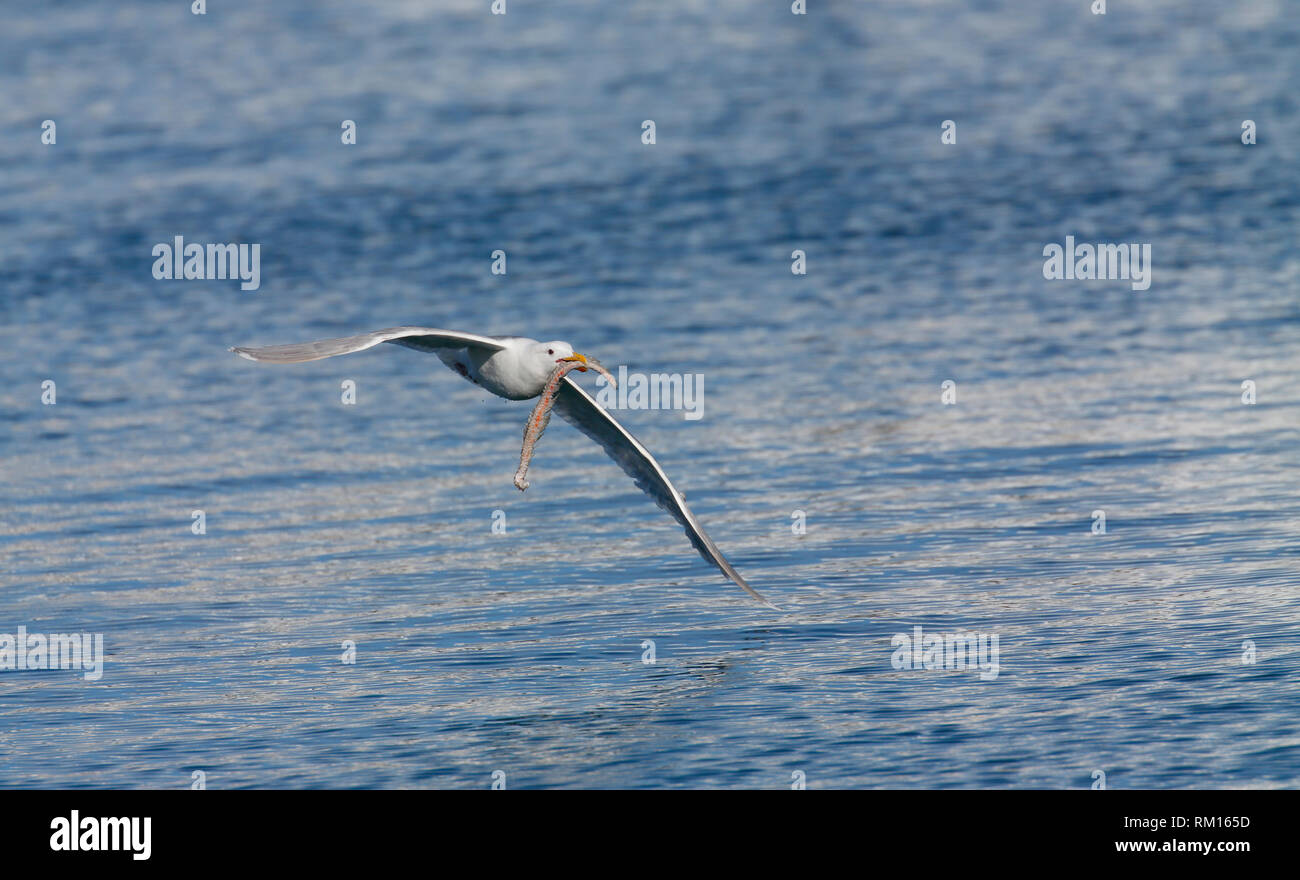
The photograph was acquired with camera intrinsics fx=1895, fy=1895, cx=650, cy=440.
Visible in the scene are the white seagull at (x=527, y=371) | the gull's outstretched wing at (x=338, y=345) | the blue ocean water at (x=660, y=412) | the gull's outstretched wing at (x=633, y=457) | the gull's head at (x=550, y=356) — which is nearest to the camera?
the gull's outstretched wing at (x=338, y=345)

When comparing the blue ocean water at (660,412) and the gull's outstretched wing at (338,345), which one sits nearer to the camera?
the gull's outstretched wing at (338,345)

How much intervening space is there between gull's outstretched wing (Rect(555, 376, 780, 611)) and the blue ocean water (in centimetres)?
125

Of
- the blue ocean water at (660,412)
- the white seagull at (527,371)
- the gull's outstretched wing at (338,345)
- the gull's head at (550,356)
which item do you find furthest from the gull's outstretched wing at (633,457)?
the gull's outstretched wing at (338,345)

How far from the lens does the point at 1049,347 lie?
1195 inches

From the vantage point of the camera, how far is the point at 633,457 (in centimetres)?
1825

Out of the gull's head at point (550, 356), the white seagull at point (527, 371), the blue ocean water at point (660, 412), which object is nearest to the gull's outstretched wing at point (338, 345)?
the white seagull at point (527, 371)

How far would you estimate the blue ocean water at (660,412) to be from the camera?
671 inches

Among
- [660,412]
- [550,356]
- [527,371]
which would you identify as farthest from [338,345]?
[660,412]

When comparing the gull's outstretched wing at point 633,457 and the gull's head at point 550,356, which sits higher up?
the gull's head at point 550,356

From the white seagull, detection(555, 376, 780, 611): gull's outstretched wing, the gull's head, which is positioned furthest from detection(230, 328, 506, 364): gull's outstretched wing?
detection(555, 376, 780, 611): gull's outstretched wing

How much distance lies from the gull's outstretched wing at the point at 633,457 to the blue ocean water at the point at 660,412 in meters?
1.25

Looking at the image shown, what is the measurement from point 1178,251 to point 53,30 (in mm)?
35702

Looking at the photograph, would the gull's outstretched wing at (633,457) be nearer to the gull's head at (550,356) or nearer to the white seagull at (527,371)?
the white seagull at (527,371)

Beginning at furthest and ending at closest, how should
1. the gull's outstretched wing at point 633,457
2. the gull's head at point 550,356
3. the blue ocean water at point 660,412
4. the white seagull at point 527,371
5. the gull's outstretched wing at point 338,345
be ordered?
the gull's outstretched wing at point 633,457
the blue ocean water at point 660,412
the gull's head at point 550,356
the white seagull at point 527,371
the gull's outstretched wing at point 338,345
